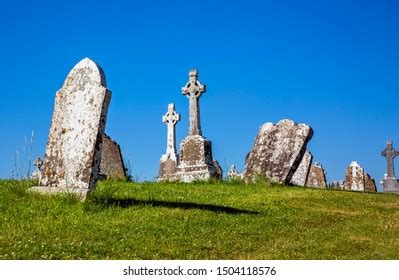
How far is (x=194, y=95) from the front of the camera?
2619 cm

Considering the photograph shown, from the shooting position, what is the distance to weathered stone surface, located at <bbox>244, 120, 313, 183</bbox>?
20109 millimetres

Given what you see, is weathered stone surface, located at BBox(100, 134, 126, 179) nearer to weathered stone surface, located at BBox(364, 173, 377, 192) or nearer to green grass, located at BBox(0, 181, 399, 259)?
green grass, located at BBox(0, 181, 399, 259)

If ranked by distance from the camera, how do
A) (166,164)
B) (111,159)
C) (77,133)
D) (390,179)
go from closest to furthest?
(77,133), (111,159), (166,164), (390,179)

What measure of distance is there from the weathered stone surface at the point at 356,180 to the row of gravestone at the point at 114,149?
0.05 metres

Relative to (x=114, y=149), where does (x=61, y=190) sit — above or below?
below

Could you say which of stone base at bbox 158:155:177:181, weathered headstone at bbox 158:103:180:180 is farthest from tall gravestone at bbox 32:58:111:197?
stone base at bbox 158:155:177:181

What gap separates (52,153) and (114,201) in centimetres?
171

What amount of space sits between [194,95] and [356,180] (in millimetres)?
10459

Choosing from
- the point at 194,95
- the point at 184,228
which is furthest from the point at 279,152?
the point at 184,228

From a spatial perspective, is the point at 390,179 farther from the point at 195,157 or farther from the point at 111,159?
the point at 111,159

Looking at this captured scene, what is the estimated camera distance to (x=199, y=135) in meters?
24.4

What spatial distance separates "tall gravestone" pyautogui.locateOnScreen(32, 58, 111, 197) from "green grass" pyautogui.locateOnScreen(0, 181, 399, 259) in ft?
1.48
